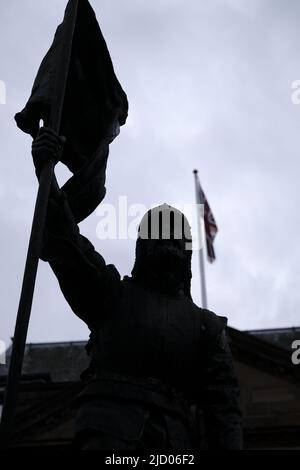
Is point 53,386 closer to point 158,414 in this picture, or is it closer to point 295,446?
point 295,446

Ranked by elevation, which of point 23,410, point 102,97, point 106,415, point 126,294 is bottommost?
point 106,415

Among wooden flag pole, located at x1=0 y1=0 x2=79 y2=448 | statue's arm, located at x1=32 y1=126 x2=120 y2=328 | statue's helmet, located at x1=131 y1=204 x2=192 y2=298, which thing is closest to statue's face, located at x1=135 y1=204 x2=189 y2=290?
statue's helmet, located at x1=131 y1=204 x2=192 y2=298

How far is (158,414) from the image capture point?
5340 millimetres

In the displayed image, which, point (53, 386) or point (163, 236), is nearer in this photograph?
point (163, 236)

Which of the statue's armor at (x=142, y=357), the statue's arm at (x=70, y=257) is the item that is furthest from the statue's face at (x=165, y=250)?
the statue's arm at (x=70, y=257)

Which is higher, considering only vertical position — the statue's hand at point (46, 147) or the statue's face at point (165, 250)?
the statue's hand at point (46, 147)

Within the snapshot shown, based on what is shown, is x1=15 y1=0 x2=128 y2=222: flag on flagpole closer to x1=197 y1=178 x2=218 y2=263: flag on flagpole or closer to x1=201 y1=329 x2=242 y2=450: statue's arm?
x1=201 y1=329 x2=242 y2=450: statue's arm

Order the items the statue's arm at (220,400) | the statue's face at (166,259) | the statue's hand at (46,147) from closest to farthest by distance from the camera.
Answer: the statue's arm at (220,400)
the statue's hand at (46,147)
the statue's face at (166,259)

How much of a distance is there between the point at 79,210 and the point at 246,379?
1978 cm

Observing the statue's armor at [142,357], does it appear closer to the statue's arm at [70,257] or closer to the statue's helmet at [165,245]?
the statue's arm at [70,257]

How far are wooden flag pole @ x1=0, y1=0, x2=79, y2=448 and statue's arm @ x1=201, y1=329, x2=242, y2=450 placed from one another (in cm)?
151

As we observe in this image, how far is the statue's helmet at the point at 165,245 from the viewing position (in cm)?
609

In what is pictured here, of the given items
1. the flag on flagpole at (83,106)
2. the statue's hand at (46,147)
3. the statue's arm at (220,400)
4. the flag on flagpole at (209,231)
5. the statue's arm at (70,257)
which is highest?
the flag on flagpole at (209,231)
